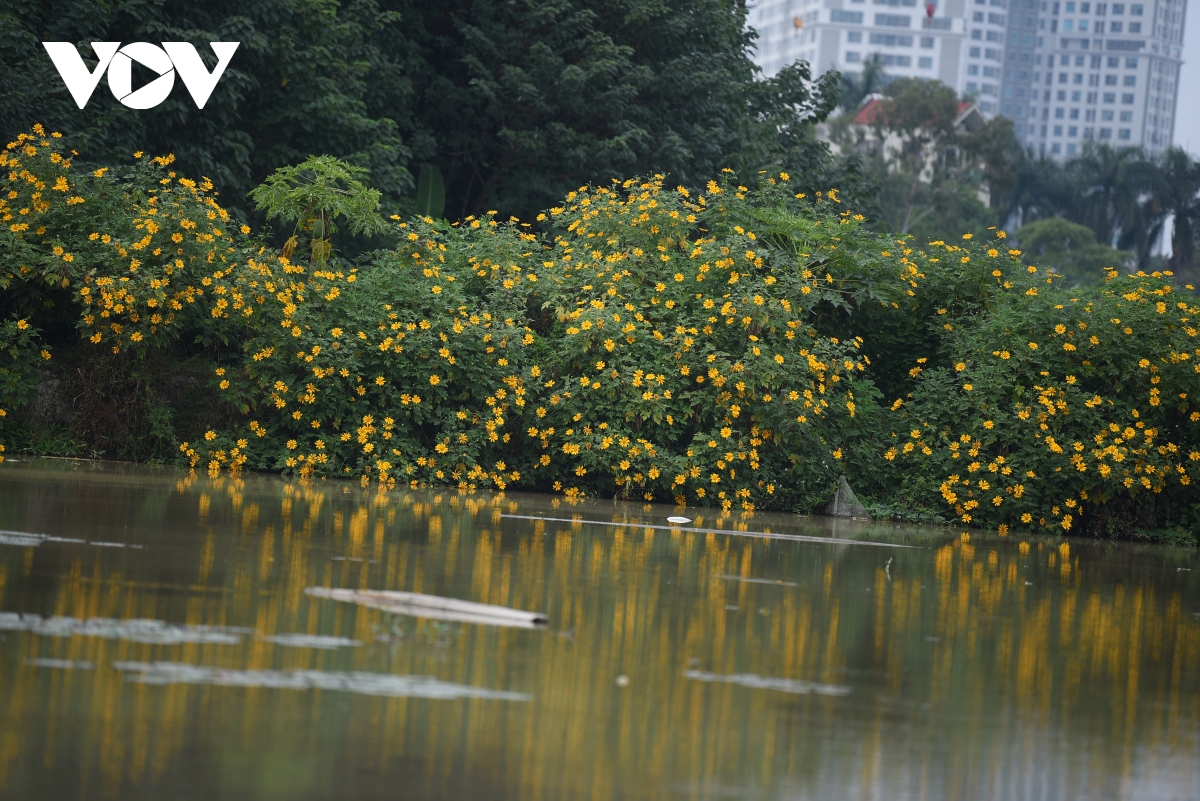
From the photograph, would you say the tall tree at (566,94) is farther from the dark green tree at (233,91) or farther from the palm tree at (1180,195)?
the palm tree at (1180,195)

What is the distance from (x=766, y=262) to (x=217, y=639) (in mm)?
8829

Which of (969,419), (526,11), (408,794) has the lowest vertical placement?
(408,794)

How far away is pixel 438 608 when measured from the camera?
236 inches

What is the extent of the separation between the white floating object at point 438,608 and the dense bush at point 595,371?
18.1ft

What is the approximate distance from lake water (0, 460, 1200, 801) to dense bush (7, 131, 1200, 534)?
9.47ft

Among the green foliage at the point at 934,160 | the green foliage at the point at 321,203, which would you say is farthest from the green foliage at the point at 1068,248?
the green foliage at the point at 321,203

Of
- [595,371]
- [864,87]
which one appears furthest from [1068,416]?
[864,87]

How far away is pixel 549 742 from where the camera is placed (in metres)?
4.18

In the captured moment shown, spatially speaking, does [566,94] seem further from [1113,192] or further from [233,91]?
[1113,192]

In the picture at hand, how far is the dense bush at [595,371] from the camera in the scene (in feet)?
38.7

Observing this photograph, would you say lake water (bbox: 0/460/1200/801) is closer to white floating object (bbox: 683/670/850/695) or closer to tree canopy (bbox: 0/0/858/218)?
white floating object (bbox: 683/670/850/695)

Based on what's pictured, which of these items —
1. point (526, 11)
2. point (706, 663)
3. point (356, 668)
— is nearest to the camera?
point (356, 668)

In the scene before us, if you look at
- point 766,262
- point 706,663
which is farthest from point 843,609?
point 766,262

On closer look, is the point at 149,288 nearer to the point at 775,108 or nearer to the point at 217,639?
the point at 217,639
